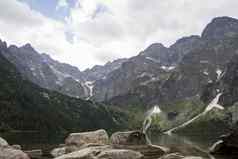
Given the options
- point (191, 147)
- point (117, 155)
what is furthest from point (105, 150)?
point (191, 147)

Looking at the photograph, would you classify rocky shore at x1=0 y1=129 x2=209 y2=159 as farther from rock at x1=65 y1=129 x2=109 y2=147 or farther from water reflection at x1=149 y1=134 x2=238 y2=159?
water reflection at x1=149 y1=134 x2=238 y2=159

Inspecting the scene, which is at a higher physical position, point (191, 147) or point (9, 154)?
point (9, 154)

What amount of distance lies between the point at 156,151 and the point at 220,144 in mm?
15841

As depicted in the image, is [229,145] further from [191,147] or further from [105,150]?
[191,147]

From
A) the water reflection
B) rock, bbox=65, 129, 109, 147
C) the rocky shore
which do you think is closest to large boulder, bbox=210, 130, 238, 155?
the water reflection

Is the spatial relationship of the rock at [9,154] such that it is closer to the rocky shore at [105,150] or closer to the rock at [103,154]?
the rocky shore at [105,150]

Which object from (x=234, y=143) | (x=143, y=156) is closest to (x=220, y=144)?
(x=234, y=143)

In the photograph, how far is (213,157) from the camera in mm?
49844

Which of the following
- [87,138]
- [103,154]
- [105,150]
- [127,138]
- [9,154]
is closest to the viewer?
[103,154]

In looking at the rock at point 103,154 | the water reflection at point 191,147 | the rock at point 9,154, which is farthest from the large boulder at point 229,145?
the rock at point 9,154

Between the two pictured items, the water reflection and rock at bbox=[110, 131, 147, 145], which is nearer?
the water reflection

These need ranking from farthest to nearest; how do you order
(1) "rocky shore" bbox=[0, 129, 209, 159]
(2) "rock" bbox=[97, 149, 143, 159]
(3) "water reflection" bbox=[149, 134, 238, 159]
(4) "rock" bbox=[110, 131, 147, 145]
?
(4) "rock" bbox=[110, 131, 147, 145] → (3) "water reflection" bbox=[149, 134, 238, 159] → (1) "rocky shore" bbox=[0, 129, 209, 159] → (2) "rock" bbox=[97, 149, 143, 159]

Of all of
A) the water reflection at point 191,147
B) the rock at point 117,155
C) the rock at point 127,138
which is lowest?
the water reflection at point 191,147

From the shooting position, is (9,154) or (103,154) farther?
(9,154)
